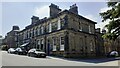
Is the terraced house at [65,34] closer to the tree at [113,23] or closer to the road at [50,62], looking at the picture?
the road at [50,62]

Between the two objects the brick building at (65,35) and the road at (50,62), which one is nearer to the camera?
the road at (50,62)

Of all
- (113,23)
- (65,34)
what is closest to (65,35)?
(65,34)

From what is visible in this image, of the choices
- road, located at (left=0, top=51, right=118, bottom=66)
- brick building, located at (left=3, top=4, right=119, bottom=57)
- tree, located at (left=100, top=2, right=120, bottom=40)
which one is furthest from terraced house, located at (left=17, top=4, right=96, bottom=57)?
tree, located at (left=100, top=2, right=120, bottom=40)

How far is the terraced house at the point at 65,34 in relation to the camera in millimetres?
29766

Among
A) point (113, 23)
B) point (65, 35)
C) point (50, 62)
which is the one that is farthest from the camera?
point (65, 35)

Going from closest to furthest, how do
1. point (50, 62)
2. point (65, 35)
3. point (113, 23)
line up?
point (113, 23)
point (50, 62)
point (65, 35)

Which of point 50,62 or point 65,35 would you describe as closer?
point 50,62

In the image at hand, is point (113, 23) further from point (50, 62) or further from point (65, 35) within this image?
point (65, 35)

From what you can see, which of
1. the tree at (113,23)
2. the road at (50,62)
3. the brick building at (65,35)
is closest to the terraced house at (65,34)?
the brick building at (65,35)

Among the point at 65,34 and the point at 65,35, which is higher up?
the point at 65,34

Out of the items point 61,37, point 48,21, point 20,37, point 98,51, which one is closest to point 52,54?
point 61,37

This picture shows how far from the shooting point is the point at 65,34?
29297 millimetres

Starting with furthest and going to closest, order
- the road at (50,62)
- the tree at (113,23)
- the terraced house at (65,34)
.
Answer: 1. the terraced house at (65,34)
2. the road at (50,62)
3. the tree at (113,23)

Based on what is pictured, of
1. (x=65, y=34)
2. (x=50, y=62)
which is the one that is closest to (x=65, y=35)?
(x=65, y=34)
